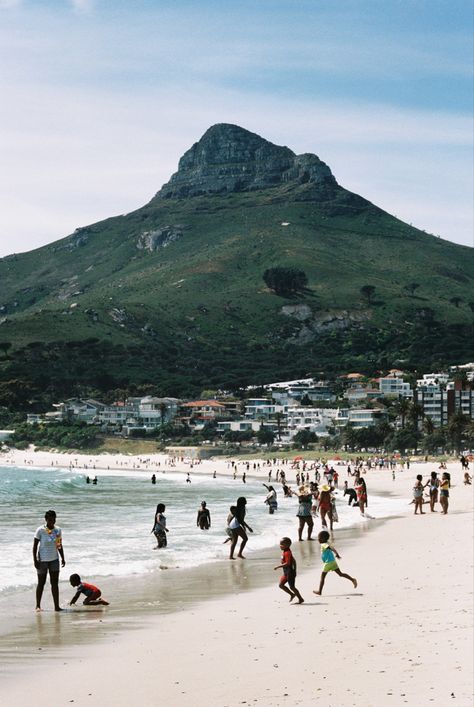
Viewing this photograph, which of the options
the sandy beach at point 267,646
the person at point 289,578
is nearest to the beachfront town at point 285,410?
the sandy beach at point 267,646

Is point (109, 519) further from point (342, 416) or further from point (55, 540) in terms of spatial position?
point (342, 416)

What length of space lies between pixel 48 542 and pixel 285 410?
142673 mm

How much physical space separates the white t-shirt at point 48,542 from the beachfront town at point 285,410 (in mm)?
113248

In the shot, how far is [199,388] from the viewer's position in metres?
181

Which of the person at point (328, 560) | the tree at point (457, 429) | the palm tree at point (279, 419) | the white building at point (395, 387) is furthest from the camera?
the white building at point (395, 387)

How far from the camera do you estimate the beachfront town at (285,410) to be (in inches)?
5468

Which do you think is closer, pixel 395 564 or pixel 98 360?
pixel 395 564

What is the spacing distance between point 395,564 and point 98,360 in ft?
542

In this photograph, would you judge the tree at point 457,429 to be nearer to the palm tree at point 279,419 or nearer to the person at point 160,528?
the palm tree at point 279,419

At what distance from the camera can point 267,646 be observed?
10828 mm

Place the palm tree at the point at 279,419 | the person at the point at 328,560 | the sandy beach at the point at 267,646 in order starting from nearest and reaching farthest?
the sandy beach at the point at 267,646
the person at the point at 328,560
the palm tree at the point at 279,419

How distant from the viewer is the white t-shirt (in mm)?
14367

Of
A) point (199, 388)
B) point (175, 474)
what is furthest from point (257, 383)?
point (175, 474)

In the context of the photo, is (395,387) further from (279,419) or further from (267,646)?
(267,646)
